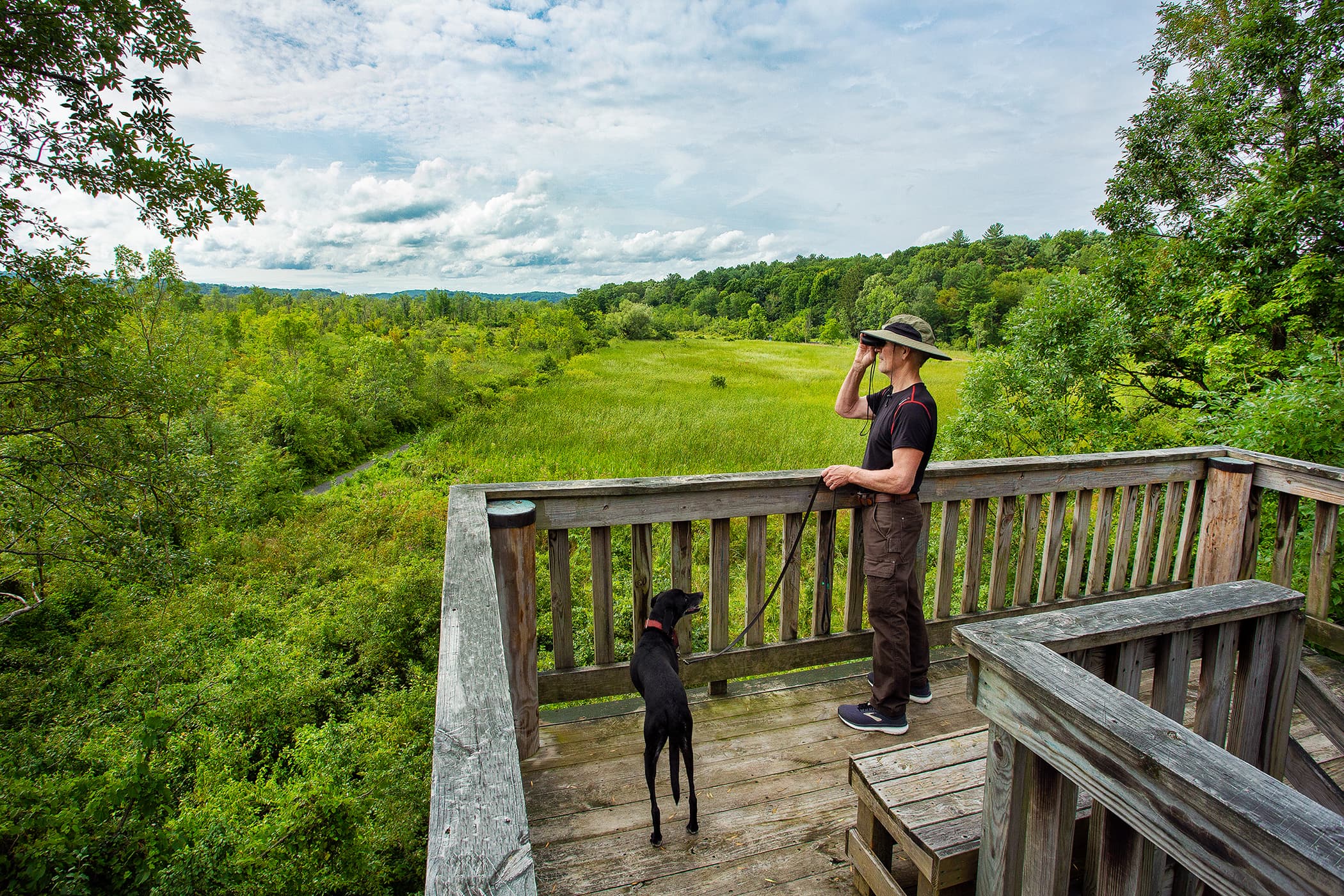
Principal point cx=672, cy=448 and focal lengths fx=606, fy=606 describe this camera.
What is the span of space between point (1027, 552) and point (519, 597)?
9.23 feet

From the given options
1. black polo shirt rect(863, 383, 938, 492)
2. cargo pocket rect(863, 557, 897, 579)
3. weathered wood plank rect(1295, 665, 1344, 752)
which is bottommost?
weathered wood plank rect(1295, 665, 1344, 752)

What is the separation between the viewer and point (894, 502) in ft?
8.63

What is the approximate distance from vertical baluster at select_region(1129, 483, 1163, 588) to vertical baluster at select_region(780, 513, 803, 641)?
2.18 meters

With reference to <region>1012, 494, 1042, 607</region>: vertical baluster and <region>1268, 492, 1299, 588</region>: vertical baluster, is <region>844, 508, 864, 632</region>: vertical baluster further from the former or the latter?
<region>1268, 492, 1299, 588</region>: vertical baluster

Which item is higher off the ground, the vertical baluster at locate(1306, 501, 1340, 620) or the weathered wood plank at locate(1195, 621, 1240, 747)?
the weathered wood plank at locate(1195, 621, 1240, 747)

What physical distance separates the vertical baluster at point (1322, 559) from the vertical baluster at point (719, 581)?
130 inches

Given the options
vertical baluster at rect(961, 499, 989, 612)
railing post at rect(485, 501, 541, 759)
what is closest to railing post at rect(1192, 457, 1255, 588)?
vertical baluster at rect(961, 499, 989, 612)

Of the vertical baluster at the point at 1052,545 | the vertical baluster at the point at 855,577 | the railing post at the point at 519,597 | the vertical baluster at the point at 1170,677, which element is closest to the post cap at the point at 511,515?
the railing post at the point at 519,597

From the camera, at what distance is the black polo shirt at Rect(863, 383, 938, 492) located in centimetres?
246

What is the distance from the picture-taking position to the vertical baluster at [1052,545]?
338cm

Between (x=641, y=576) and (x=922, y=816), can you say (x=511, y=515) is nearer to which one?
(x=641, y=576)

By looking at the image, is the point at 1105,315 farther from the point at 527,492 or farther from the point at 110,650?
the point at 110,650

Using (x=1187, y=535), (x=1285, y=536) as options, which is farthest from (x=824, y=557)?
(x=1285, y=536)

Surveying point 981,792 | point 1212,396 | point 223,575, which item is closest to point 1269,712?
point 981,792
